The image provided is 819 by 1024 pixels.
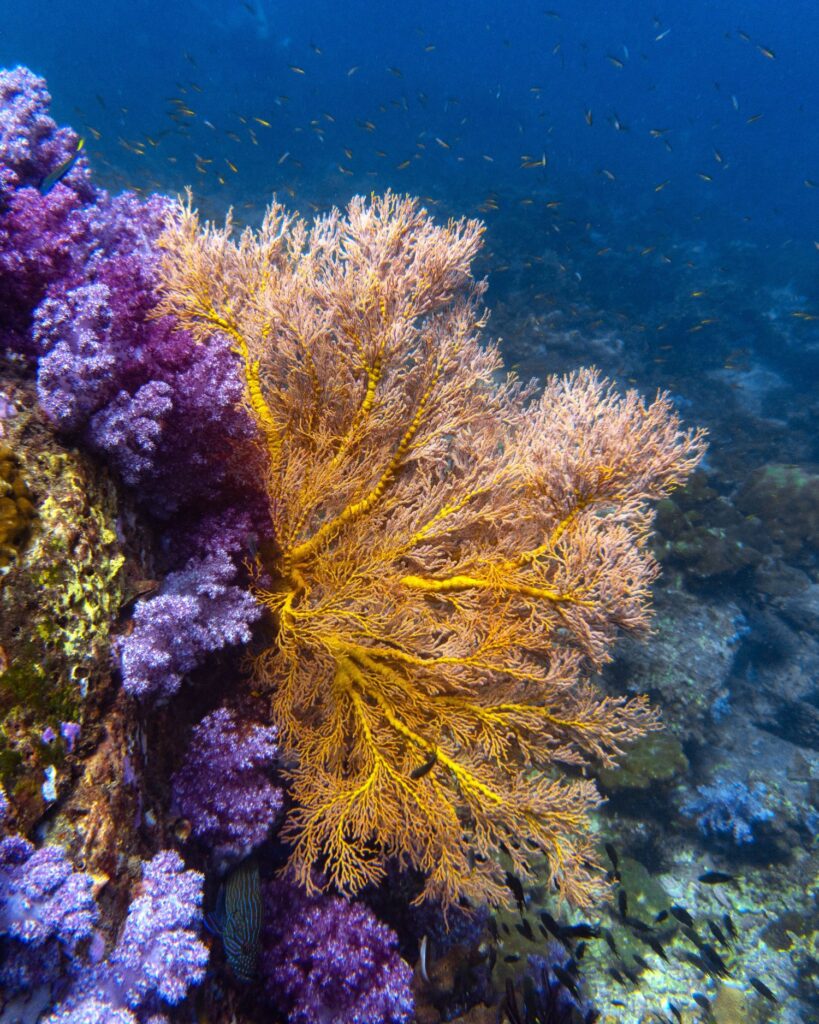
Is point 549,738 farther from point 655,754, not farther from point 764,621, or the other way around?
point 764,621

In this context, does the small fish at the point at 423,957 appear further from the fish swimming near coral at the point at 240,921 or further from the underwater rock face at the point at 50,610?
the underwater rock face at the point at 50,610

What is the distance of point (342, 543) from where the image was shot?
3.27 metres

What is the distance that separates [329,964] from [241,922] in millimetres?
900

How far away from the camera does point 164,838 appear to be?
2.65m

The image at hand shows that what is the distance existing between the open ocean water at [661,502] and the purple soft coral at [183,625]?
185 mm

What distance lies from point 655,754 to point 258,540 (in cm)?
721

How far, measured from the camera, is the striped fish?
9.02 feet

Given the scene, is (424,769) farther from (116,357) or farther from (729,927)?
(729,927)

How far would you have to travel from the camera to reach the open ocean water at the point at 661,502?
419cm

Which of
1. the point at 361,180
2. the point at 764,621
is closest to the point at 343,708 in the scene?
the point at 764,621

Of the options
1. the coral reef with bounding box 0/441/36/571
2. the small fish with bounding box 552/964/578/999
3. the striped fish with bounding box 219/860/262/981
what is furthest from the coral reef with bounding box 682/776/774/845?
the coral reef with bounding box 0/441/36/571

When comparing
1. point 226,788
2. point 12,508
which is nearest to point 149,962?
point 226,788

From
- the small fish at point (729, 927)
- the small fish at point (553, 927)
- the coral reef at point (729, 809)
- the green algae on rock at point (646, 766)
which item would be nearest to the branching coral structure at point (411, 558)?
the small fish at point (553, 927)

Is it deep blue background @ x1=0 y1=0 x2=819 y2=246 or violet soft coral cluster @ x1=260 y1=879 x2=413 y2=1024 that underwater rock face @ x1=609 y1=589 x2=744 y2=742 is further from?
deep blue background @ x1=0 y1=0 x2=819 y2=246
